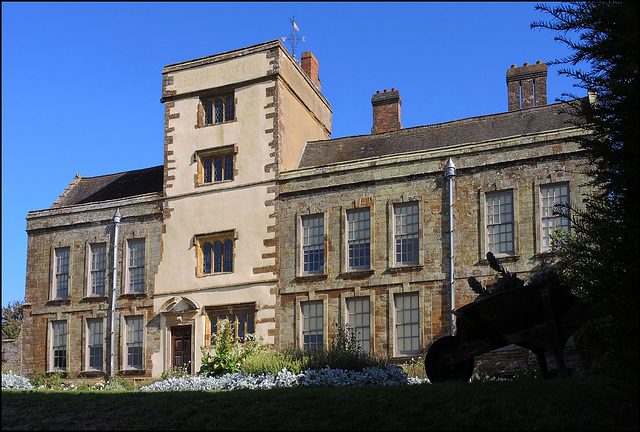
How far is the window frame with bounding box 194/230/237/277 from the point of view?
28.3 meters

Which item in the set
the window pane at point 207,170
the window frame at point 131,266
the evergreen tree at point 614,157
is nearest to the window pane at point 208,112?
the window pane at point 207,170

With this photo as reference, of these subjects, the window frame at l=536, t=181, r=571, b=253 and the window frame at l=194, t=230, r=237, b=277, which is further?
the window frame at l=194, t=230, r=237, b=277

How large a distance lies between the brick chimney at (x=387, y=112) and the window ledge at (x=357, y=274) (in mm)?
7240

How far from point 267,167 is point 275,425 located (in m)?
16.1

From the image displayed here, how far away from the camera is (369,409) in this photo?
13.4 m

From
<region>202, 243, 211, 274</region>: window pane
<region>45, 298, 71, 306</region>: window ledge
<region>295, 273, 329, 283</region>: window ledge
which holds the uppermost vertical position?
<region>202, 243, 211, 274</region>: window pane

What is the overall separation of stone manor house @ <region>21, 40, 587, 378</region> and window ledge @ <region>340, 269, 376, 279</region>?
63 mm

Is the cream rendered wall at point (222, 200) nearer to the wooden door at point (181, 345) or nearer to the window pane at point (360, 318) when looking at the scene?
the wooden door at point (181, 345)

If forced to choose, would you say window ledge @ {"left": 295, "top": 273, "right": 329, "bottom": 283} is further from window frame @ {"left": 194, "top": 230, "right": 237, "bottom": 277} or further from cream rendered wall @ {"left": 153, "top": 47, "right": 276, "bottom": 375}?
window frame @ {"left": 194, "top": 230, "right": 237, "bottom": 277}

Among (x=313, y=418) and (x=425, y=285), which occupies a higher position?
(x=425, y=285)

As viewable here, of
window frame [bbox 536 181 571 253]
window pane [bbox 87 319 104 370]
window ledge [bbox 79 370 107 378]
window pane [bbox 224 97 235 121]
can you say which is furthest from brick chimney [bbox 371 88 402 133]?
window ledge [bbox 79 370 107 378]

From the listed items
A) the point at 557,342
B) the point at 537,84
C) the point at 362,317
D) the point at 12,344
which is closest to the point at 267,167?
the point at 362,317

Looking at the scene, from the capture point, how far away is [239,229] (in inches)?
1112

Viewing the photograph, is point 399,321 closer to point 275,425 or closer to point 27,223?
point 275,425
